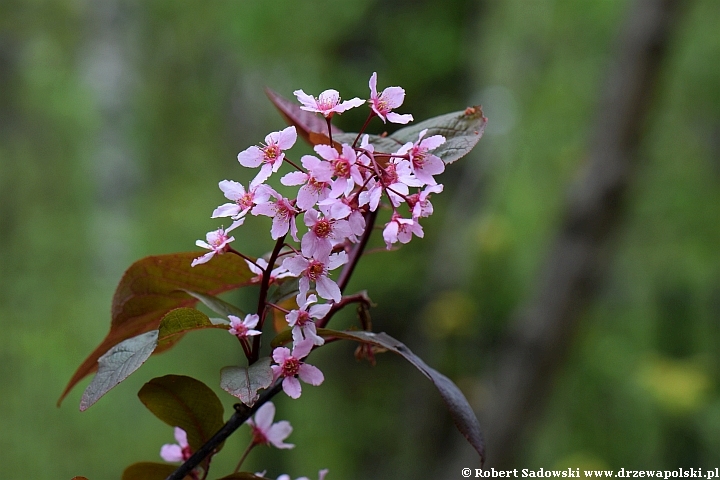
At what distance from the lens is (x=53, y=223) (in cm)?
550

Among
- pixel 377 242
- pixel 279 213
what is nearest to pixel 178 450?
pixel 279 213

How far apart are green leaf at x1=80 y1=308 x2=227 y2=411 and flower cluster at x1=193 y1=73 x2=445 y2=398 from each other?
3 cm

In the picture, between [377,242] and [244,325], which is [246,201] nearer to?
[244,325]

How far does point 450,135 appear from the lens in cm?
55

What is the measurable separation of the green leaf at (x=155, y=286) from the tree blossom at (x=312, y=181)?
4.9 inches

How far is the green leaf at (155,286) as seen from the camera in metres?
0.57

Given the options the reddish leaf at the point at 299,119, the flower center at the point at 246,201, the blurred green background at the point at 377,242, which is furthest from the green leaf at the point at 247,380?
the blurred green background at the point at 377,242

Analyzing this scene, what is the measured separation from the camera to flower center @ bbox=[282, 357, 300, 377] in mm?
476

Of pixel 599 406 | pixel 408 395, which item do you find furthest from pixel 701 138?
pixel 408 395

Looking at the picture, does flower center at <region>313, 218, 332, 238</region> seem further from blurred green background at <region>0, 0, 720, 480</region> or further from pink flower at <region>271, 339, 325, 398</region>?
blurred green background at <region>0, 0, 720, 480</region>

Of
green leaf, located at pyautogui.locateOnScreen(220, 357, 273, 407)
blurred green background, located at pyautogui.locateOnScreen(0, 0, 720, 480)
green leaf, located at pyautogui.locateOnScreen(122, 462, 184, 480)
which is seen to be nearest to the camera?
green leaf, located at pyautogui.locateOnScreen(220, 357, 273, 407)

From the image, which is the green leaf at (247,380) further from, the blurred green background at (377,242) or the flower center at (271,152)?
the blurred green background at (377,242)

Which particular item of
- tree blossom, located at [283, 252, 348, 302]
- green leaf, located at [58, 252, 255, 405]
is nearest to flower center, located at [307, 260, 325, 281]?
tree blossom, located at [283, 252, 348, 302]

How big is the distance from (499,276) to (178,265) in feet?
11.8
